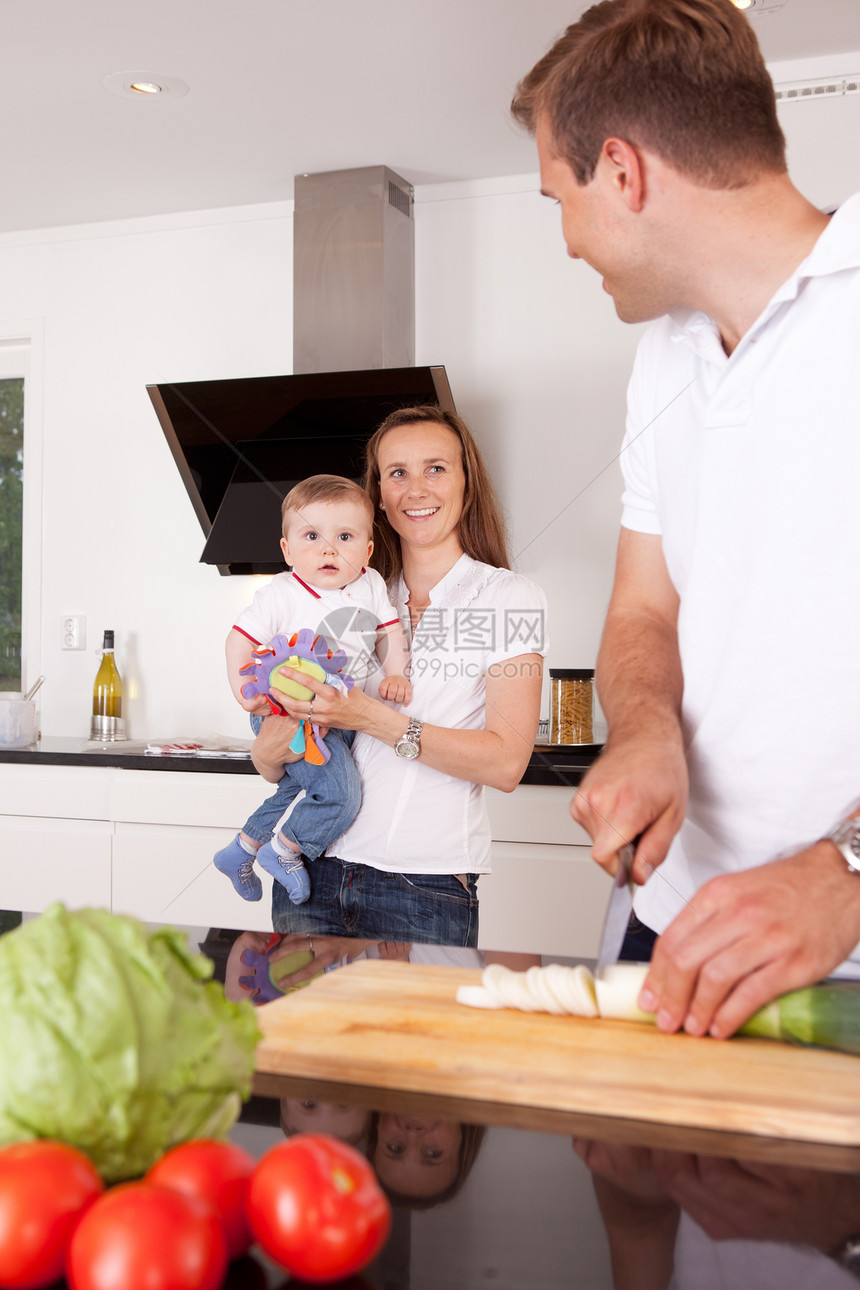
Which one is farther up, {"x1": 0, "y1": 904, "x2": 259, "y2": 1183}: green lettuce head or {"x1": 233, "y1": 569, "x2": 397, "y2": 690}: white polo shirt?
{"x1": 233, "y1": 569, "x2": 397, "y2": 690}: white polo shirt

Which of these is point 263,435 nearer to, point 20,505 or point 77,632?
point 77,632

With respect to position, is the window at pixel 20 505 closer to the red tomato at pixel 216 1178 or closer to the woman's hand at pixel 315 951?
the woman's hand at pixel 315 951

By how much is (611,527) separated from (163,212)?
1.59 meters

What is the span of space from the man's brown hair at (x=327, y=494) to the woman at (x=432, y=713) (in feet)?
0.07

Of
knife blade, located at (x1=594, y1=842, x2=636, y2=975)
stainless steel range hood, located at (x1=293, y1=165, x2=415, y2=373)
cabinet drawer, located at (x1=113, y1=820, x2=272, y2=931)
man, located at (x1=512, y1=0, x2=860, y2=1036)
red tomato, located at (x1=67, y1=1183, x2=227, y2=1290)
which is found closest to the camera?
red tomato, located at (x1=67, y1=1183, x2=227, y2=1290)

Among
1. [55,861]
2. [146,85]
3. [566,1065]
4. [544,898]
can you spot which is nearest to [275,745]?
[544,898]

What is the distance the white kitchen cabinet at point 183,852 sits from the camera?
2160 millimetres

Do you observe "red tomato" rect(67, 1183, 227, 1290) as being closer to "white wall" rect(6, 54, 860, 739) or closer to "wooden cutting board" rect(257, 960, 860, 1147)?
"wooden cutting board" rect(257, 960, 860, 1147)

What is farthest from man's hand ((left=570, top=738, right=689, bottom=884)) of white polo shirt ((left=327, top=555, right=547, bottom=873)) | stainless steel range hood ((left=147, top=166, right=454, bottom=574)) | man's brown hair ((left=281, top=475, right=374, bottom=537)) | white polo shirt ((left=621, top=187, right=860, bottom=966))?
stainless steel range hood ((left=147, top=166, right=454, bottom=574))

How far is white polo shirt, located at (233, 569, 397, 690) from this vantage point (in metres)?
1.67

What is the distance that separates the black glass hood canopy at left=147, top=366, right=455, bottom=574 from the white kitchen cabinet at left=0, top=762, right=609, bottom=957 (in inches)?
24.6

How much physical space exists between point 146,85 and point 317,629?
1.40 meters

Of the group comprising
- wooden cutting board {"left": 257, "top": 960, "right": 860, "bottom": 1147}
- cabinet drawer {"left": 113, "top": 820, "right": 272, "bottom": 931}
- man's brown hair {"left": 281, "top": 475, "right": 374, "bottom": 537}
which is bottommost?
cabinet drawer {"left": 113, "top": 820, "right": 272, "bottom": 931}

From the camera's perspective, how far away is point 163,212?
3.01 m
